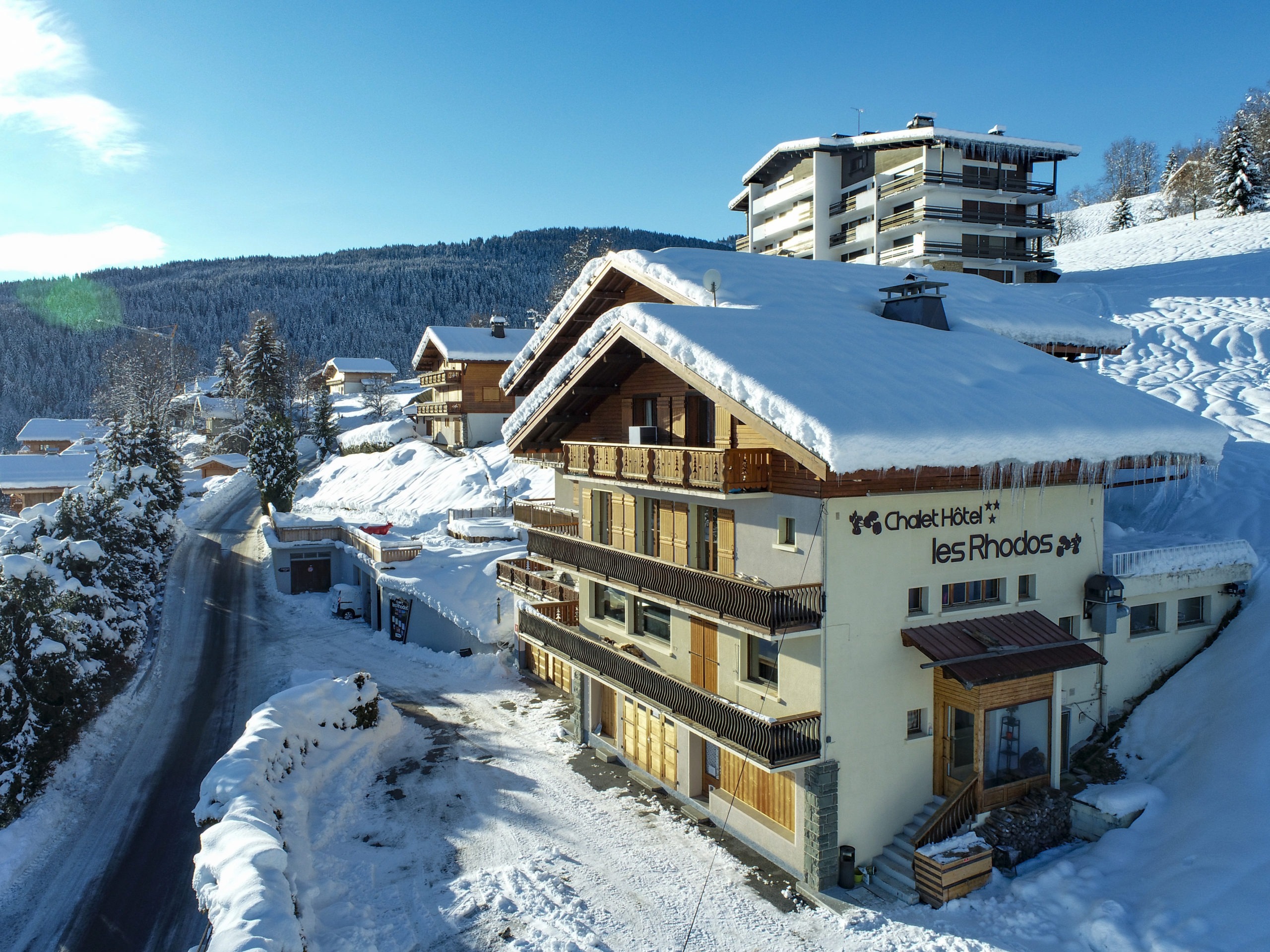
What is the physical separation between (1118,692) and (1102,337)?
464 inches

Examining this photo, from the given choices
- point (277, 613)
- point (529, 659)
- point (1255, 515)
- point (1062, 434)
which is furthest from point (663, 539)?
point (277, 613)

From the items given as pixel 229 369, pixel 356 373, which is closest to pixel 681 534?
pixel 356 373

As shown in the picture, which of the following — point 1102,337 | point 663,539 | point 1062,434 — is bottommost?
point 663,539

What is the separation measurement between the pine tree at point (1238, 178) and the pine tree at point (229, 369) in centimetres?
10851

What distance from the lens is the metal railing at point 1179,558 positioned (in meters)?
18.8

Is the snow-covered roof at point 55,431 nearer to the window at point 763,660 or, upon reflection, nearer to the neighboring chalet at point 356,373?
the neighboring chalet at point 356,373

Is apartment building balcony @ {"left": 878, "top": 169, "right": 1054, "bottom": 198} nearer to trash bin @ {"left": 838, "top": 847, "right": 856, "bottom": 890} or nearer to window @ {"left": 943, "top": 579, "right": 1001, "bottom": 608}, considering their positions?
window @ {"left": 943, "top": 579, "right": 1001, "bottom": 608}

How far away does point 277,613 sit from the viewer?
136 feet

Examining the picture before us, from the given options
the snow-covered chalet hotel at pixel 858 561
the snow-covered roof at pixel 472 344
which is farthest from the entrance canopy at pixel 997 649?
the snow-covered roof at pixel 472 344

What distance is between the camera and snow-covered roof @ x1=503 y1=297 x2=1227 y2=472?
14414 mm

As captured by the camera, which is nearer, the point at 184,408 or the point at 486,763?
the point at 486,763

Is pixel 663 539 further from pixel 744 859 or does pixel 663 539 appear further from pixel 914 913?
pixel 914 913

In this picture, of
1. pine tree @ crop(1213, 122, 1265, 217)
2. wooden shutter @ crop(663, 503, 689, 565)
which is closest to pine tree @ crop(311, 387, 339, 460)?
wooden shutter @ crop(663, 503, 689, 565)

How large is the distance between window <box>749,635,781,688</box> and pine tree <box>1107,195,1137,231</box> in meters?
94.1
